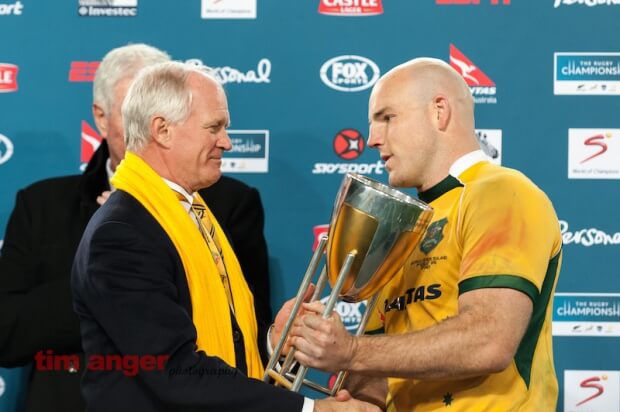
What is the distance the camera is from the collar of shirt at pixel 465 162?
233 centimetres

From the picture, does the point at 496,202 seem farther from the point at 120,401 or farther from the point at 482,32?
the point at 482,32

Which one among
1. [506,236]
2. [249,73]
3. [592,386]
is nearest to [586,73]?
[592,386]


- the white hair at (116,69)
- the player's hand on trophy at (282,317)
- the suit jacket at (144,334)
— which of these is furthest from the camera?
the white hair at (116,69)

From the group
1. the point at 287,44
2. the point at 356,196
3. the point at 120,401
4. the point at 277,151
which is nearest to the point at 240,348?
the point at 120,401

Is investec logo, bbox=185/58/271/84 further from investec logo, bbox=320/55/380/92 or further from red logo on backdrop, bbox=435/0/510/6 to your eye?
red logo on backdrop, bbox=435/0/510/6

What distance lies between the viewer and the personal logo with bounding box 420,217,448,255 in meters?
2.21

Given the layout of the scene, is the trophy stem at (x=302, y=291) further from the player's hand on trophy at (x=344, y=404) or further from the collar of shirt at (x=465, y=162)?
the collar of shirt at (x=465, y=162)

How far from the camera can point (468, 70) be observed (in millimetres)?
3500

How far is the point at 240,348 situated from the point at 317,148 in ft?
4.22

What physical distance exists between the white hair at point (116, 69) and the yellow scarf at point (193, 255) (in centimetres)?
73

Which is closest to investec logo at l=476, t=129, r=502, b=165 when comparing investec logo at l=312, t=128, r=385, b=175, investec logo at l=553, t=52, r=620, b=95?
investec logo at l=553, t=52, r=620, b=95

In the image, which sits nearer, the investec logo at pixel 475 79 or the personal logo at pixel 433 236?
the personal logo at pixel 433 236

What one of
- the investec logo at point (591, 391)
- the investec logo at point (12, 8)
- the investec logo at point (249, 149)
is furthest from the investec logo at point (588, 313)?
the investec logo at point (12, 8)

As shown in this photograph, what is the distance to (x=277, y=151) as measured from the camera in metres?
3.54
